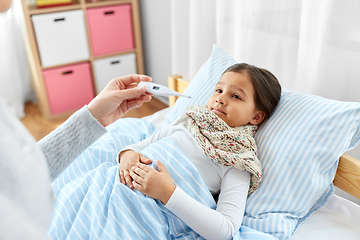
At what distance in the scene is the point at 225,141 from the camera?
1058 millimetres

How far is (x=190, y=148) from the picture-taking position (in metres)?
1.11

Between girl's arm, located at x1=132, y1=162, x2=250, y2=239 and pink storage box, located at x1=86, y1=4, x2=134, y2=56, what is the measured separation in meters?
1.85

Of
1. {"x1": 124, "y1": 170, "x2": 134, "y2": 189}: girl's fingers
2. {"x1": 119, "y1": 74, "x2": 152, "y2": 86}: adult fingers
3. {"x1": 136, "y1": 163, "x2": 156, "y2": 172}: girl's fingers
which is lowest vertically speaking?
{"x1": 124, "y1": 170, "x2": 134, "y2": 189}: girl's fingers

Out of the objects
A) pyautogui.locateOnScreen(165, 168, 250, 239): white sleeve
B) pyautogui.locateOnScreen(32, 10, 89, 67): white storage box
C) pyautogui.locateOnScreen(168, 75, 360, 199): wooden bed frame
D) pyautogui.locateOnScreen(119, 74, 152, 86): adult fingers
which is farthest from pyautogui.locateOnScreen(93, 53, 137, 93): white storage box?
pyautogui.locateOnScreen(168, 75, 360, 199): wooden bed frame

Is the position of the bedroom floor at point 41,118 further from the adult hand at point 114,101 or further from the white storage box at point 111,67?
the adult hand at point 114,101

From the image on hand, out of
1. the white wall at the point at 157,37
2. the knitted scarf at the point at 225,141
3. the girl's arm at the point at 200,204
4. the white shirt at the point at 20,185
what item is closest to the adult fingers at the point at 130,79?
the knitted scarf at the point at 225,141

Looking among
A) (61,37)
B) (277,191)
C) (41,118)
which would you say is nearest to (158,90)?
(277,191)

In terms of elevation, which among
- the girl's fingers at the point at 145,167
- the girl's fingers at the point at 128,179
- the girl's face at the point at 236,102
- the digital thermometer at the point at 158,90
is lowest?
the girl's fingers at the point at 128,179

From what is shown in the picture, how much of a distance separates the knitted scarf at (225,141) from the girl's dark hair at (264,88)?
86 millimetres

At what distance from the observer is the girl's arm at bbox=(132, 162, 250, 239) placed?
34.7 inches

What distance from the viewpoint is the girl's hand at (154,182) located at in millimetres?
911

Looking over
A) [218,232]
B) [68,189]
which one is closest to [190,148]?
[218,232]

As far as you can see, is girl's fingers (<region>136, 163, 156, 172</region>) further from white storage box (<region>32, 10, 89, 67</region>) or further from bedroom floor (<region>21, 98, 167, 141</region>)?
white storage box (<region>32, 10, 89, 67</region>)

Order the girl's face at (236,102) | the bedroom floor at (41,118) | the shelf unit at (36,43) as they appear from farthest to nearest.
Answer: the bedroom floor at (41,118)
the shelf unit at (36,43)
the girl's face at (236,102)
